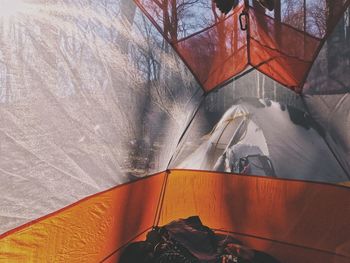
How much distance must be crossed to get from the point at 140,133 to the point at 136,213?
0.47 meters

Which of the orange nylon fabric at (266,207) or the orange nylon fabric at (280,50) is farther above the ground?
the orange nylon fabric at (280,50)

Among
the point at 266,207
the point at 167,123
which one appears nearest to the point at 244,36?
the point at 167,123

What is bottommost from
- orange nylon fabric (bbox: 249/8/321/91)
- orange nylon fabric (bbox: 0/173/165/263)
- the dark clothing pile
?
the dark clothing pile

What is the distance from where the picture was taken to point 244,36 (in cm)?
186

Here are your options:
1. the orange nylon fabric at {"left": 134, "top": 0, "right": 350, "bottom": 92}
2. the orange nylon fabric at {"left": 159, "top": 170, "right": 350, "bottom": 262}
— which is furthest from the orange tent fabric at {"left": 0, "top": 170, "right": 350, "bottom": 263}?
the orange nylon fabric at {"left": 134, "top": 0, "right": 350, "bottom": 92}

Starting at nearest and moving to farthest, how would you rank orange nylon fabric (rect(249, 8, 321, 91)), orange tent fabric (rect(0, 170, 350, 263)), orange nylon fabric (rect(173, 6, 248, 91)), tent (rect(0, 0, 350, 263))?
tent (rect(0, 0, 350, 263)) < orange tent fabric (rect(0, 170, 350, 263)) < orange nylon fabric (rect(249, 8, 321, 91)) < orange nylon fabric (rect(173, 6, 248, 91))

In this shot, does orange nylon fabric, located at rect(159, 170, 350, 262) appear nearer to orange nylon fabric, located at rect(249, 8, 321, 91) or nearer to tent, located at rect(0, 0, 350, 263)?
tent, located at rect(0, 0, 350, 263)

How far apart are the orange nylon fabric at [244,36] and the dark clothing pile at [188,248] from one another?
2.68ft

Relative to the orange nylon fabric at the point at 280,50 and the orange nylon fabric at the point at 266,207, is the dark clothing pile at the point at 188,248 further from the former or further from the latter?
the orange nylon fabric at the point at 280,50

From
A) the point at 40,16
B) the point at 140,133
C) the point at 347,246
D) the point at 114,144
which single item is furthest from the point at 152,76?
the point at 347,246

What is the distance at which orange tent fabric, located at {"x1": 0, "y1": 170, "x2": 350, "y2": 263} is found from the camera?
55.1 inches

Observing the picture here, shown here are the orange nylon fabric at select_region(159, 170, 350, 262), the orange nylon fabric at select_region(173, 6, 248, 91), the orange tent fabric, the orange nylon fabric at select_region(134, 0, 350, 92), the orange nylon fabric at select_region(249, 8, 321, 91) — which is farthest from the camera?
the orange nylon fabric at select_region(159, 170, 350, 262)

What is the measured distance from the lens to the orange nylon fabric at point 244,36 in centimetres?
151

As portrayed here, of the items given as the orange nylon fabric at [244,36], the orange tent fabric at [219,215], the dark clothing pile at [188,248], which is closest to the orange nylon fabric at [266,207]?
the orange tent fabric at [219,215]
